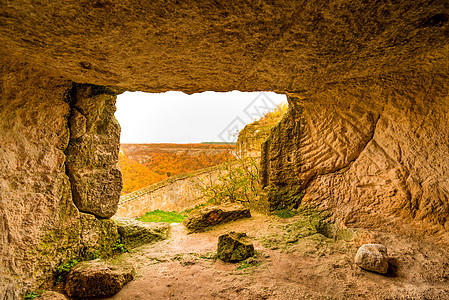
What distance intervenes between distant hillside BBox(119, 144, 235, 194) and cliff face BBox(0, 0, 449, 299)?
12.7 feet

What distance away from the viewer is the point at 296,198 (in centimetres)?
407

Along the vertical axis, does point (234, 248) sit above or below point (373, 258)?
below

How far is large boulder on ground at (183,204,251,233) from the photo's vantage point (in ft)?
13.3

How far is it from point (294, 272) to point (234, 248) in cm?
74

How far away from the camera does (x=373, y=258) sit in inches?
91.7

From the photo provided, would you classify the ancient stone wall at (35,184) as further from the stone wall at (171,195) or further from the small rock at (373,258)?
the stone wall at (171,195)

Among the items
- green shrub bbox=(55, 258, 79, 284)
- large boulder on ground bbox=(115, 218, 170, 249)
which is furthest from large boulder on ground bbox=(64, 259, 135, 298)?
large boulder on ground bbox=(115, 218, 170, 249)

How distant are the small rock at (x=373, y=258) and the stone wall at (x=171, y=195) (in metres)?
4.35

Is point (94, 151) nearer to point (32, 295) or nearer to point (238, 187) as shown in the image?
point (32, 295)

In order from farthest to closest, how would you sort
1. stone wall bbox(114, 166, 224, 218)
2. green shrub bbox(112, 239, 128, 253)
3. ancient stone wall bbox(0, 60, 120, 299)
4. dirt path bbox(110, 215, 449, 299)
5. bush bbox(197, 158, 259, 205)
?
stone wall bbox(114, 166, 224, 218) < bush bbox(197, 158, 259, 205) < green shrub bbox(112, 239, 128, 253) < dirt path bbox(110, 215, 449, 299) < ancient stone wall bbox(0, 60, 120, 299)

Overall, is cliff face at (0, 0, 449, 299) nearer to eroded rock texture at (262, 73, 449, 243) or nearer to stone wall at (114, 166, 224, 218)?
eroded rock texture at (262, 73, 449, 243)

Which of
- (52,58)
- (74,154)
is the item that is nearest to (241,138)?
(74,154)

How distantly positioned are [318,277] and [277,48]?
225cm

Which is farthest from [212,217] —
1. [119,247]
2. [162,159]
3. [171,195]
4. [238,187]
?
[162,159]
